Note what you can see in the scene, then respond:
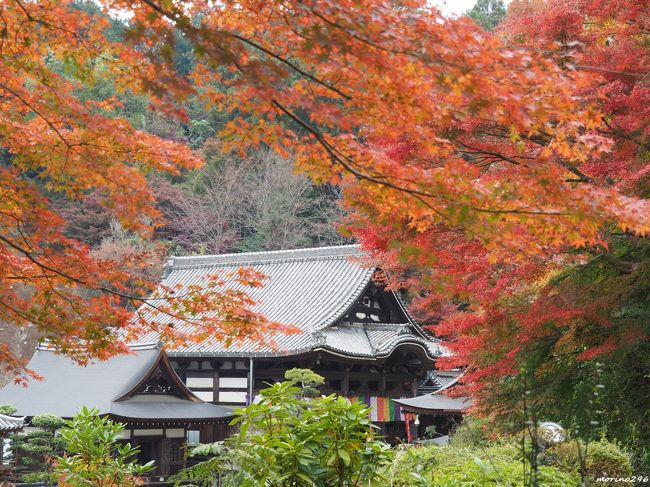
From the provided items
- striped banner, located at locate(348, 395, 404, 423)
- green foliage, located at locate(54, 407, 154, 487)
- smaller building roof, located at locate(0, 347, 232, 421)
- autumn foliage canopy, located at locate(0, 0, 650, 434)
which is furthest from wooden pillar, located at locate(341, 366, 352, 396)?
green foliage, located at locate(54, 407, 154, 487)

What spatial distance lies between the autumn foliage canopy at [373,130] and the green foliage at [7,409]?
10376 millimetres

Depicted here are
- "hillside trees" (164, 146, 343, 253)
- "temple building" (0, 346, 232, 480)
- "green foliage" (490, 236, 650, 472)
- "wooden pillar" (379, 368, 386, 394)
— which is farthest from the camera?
"hillside trees" (164, 146, 343, 253)

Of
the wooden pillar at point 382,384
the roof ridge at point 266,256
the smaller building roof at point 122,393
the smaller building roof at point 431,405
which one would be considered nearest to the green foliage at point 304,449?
the smaller building roof at point 122,393

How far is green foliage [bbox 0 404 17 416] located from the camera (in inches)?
596

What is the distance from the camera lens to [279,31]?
3.50 metres

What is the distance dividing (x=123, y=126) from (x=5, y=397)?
14.1 m

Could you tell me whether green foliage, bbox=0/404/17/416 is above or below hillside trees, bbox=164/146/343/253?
below

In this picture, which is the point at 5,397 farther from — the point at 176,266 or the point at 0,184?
the point at 0,184

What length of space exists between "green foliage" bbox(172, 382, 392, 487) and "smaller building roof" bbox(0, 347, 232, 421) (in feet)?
38.0

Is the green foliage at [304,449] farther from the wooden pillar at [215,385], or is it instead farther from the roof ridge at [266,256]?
the roof ridge at [266,256]

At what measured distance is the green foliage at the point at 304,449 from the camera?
4.28 meters

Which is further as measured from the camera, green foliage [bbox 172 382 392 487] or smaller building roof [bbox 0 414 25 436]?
smaller building roof [bbox 0 414 25 436]

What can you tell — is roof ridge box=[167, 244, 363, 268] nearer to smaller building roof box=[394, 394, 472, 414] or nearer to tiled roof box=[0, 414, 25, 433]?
smaller building roof box=[394, 394, 472, 414]

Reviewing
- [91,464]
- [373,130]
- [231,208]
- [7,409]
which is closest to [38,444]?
[7,409]
